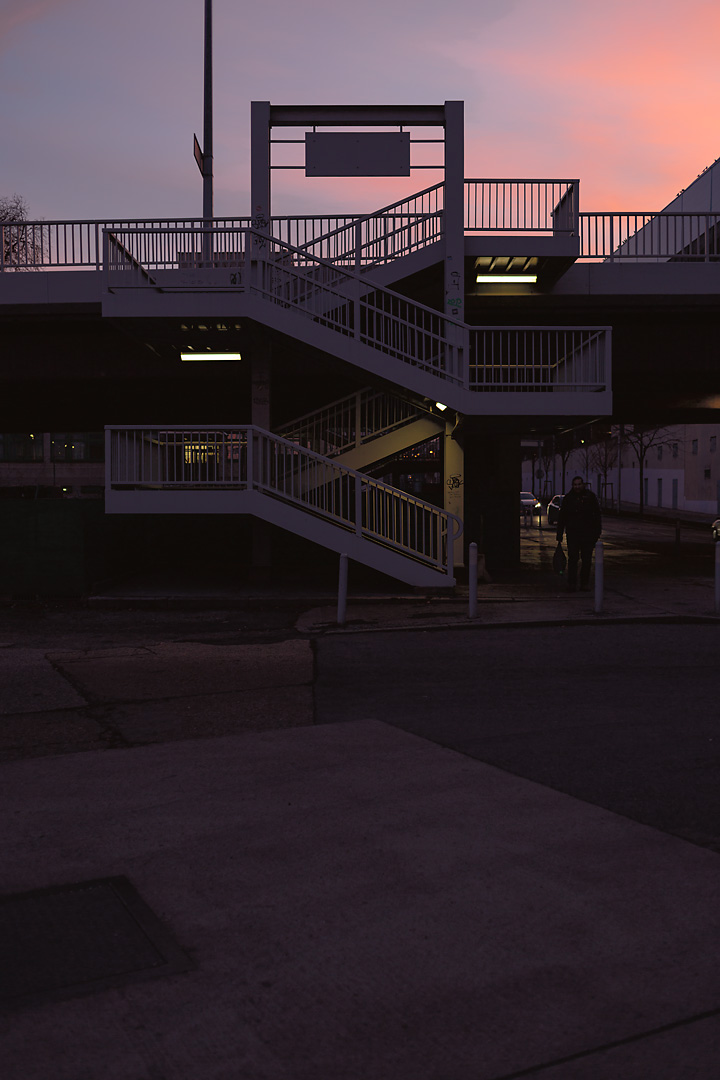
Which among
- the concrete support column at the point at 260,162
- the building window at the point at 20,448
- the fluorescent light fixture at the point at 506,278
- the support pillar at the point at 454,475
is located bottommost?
the support pillar at the point at 454,475

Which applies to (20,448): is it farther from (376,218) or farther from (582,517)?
(582,517)

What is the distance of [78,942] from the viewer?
383 cm

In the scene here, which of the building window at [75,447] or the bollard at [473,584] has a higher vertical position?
the building window at [75,447]

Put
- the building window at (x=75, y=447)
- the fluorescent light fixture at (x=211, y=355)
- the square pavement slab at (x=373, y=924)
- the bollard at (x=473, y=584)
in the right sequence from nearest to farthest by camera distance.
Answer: the square pavement slab at (x=373, y=924)
the bollard at (x=473, y=584)
the fluorescent light fixture at (x=211, y=355)
the building window at (x=75, y=447)

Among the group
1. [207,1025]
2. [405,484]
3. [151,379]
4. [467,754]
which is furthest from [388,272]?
[207,1025]

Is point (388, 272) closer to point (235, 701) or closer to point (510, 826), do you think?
point (235, 701)

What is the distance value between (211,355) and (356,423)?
11.9 ft

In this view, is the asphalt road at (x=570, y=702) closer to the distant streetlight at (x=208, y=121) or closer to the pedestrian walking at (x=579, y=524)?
the pedestrian walking at (x=579, y=524)

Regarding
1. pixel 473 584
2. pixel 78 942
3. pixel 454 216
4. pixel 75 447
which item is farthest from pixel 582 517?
pixel 75 447

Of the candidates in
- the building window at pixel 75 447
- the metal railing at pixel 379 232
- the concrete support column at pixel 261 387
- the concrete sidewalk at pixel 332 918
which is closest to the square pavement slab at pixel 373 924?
the concrete sidewalk at pixel 332 918

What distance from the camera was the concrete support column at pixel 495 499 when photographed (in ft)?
73.0

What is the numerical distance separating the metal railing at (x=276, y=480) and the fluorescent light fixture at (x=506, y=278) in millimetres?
5383

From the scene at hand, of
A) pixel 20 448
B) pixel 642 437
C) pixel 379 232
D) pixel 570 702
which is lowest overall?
pixel 570 702

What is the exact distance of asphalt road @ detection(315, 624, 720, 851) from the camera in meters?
5.98
